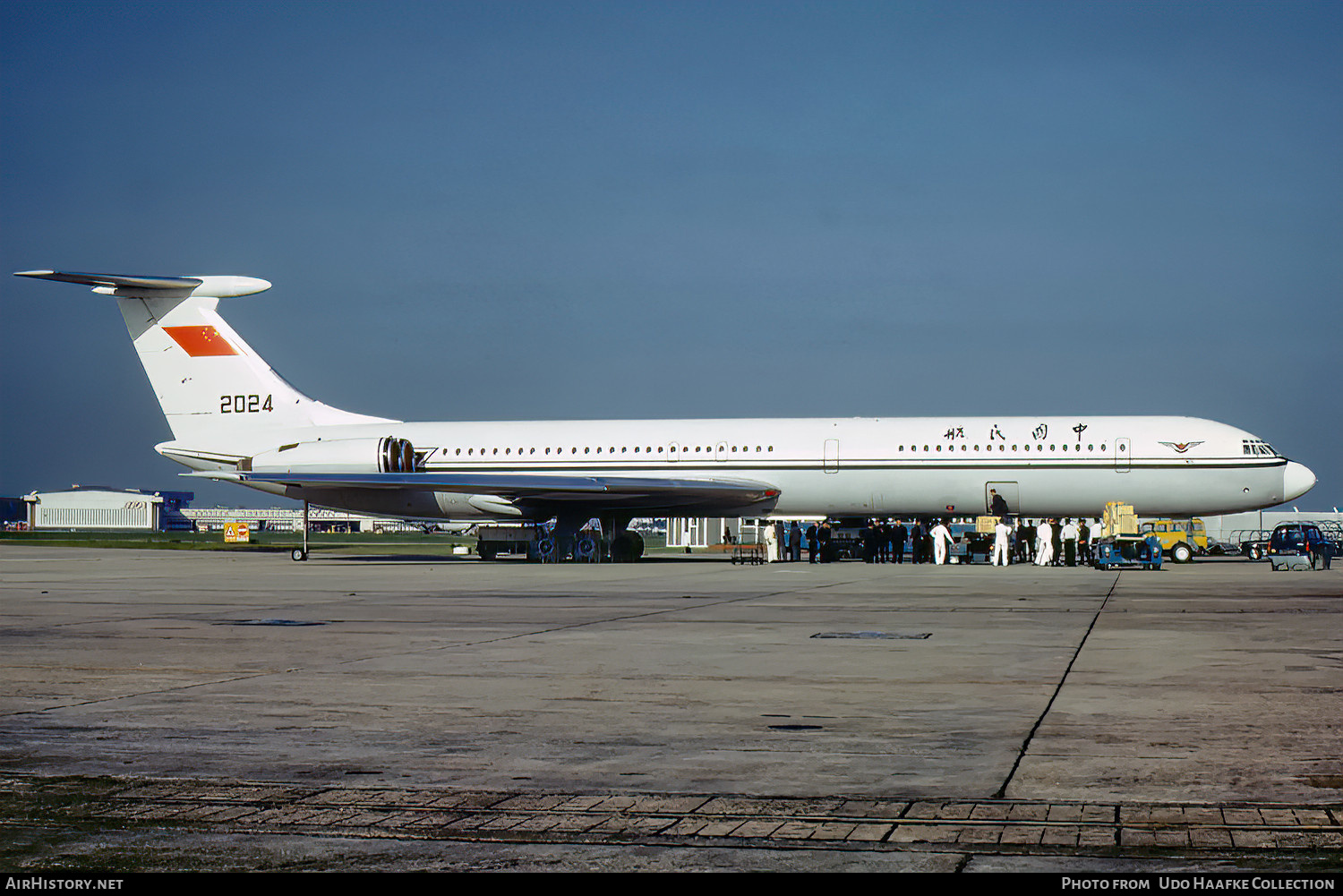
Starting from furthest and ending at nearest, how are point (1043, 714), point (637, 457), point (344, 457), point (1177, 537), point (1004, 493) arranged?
point (1177, 537) < point (344, 457) < point (637, 457) < point (1004, 493) < point (1043, 714)

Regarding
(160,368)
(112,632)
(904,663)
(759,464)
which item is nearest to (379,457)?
(160,368)

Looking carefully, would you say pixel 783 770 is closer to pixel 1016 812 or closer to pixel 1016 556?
pixel 1016 812

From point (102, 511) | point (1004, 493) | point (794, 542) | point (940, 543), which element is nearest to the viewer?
point (1004, 493)

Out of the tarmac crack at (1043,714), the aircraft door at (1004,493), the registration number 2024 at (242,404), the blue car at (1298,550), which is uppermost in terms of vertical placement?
the registration number 2024 at (242,404)

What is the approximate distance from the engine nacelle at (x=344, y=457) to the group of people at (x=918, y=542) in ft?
40.6

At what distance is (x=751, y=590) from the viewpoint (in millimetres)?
23766

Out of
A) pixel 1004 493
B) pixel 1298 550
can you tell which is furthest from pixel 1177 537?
pixel 1004 493

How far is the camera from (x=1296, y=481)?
37.5 m

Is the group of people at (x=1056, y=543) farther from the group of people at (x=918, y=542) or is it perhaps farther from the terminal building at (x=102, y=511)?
the terminal building at (x=102, y=511)

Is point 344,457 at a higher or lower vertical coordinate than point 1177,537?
higher

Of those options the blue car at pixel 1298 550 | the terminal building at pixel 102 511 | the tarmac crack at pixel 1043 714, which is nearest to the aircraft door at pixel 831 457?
the blue car at pixel 1298 550

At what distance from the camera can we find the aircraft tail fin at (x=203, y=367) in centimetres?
4366

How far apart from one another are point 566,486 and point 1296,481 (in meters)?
21.5

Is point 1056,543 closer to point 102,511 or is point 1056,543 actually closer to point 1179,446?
point 1179,446
